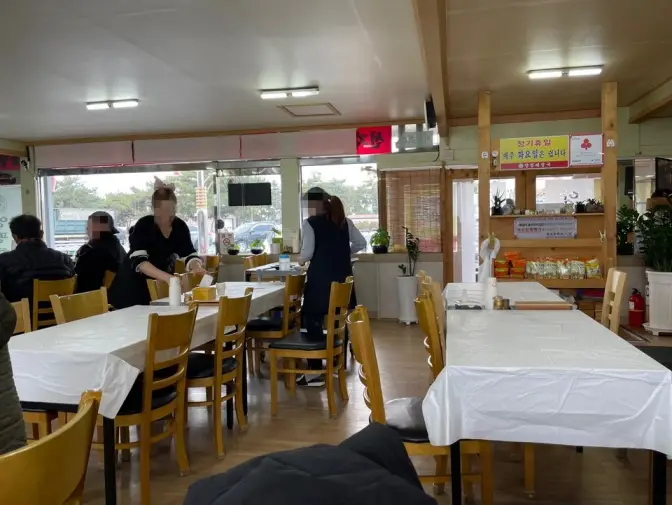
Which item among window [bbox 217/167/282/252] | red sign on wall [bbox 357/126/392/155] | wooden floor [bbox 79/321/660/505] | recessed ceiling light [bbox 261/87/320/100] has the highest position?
recessed ceiling light [bbox 261/87/320/100]

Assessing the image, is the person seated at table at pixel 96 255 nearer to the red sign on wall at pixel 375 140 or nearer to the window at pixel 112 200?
the window at pixel 112 200

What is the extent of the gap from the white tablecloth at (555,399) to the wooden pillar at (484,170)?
13.0 ft

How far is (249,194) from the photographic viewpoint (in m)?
8.69

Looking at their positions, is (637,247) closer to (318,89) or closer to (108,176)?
(318,89)

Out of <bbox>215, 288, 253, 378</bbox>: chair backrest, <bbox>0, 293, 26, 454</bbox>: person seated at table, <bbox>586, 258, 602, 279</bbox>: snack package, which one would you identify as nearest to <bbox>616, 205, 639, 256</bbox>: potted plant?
<bbox>586, 258, 602, 279</bbox>: snack package

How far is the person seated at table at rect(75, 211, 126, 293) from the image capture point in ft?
16.5

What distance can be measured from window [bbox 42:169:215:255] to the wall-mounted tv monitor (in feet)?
1.36

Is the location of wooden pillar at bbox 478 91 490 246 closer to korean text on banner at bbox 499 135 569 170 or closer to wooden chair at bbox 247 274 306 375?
korean text on banner at bbox 499 135 569 170

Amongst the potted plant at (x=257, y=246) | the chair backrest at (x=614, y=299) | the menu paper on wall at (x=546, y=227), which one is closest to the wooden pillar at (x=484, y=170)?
the menu paper on wall at (x=546, y=227)

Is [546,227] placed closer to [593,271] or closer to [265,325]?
[593,271]

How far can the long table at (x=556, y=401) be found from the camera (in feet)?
6.28

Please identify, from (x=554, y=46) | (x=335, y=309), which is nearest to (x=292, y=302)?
(x=335, y=309)

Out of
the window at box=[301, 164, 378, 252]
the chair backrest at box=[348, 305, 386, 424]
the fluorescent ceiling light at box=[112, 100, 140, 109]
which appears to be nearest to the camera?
the chair backrest at box=[348, 305, 386, 424]

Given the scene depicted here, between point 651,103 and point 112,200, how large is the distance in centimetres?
783
